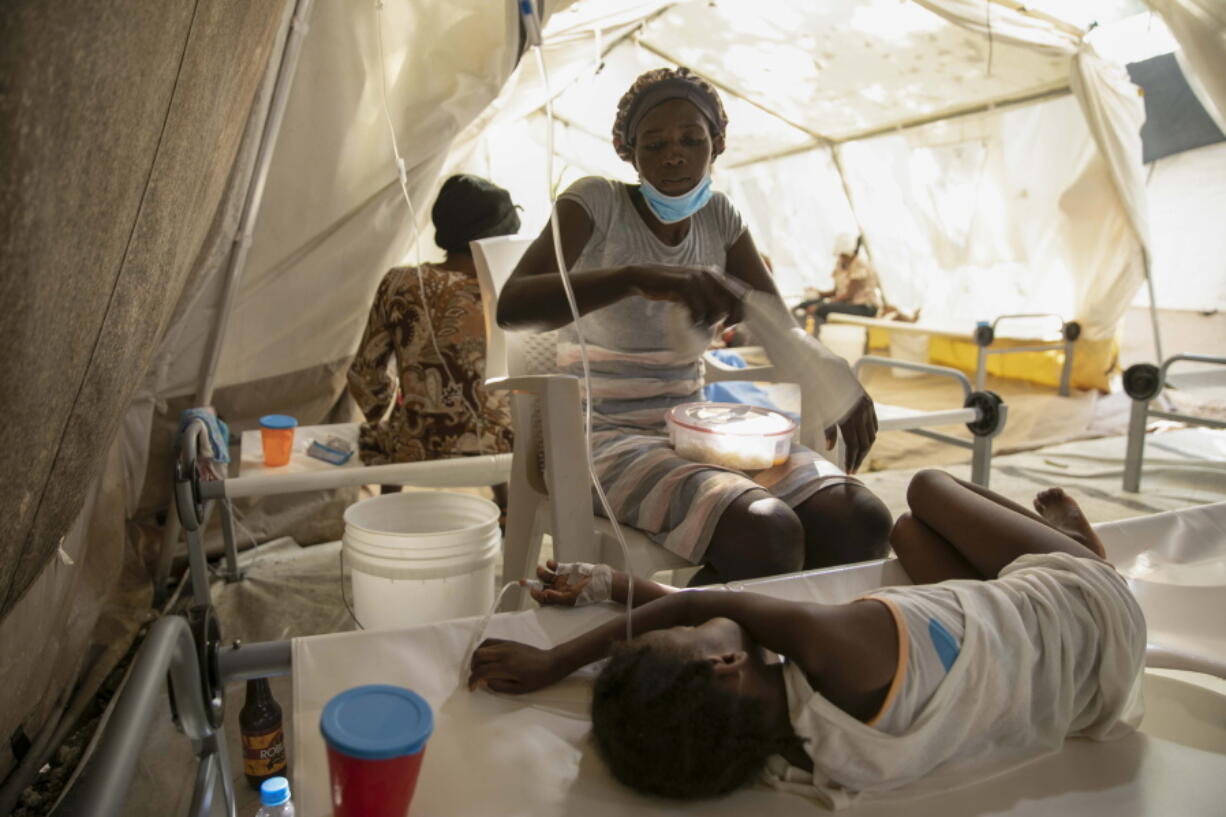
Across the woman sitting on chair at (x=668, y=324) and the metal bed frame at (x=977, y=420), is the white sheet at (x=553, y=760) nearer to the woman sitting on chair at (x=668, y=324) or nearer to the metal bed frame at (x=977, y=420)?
the woman sitting on chair at (x=668, y=324)

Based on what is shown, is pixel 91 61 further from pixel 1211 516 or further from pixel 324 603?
pixel 324 603

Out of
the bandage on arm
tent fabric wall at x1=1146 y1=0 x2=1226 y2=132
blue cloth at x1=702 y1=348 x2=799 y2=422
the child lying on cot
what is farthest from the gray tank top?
tent fabric wall at x1=1146 y1=0 x2=1226 y2=132

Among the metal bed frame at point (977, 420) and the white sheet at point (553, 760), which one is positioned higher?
the metal bed frame at point (977, 420)

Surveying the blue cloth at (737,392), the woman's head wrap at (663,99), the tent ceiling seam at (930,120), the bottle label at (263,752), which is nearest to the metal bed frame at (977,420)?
the blue cloth at (737,392)

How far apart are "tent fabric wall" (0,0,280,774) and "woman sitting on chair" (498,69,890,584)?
615 mm

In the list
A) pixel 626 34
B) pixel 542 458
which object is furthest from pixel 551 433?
pixel 626 34

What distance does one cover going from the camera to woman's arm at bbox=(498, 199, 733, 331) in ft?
4.26

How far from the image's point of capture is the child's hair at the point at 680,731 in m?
0.83

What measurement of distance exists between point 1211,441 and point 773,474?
327 cm

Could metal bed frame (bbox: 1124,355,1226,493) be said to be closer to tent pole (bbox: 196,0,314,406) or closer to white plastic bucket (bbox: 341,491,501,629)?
white plastic bucket (bbox: 341,491,501,629)

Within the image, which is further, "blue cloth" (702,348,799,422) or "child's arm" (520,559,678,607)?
"blue cloth" (702,348,799,422)

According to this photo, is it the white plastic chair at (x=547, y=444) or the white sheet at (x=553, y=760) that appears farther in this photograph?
the white plastic chair at (x=547, y=444)

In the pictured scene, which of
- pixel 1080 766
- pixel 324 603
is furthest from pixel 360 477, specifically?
pixel 1080 766

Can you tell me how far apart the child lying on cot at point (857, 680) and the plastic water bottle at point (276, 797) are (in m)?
0.36
